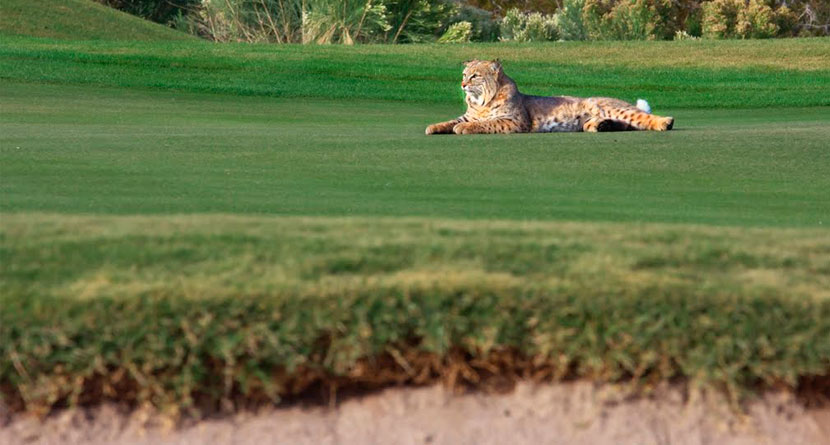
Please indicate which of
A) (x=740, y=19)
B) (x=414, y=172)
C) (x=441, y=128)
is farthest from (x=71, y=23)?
(x=740, y=19)

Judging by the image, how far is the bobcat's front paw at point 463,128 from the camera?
12.6 m

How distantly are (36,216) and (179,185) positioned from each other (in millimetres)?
2065

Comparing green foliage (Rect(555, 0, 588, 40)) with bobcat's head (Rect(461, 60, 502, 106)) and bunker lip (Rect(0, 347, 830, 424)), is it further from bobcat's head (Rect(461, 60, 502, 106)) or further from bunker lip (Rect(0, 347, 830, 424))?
bunker lip (Rect(0, 347, 830, 424))

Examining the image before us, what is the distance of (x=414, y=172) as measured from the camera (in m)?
8.79

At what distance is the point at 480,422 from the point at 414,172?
442cm

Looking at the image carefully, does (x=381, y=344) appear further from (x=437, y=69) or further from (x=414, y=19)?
(x=414, y=19)

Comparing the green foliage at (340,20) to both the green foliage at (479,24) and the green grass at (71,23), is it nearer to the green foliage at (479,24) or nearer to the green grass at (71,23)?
the green grass at (71,23)

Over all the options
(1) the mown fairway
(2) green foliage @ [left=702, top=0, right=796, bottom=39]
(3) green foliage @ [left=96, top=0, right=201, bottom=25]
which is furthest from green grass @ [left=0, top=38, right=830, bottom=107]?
(2) green foliage @ [left=702, top=0, right=796, bottom=39]

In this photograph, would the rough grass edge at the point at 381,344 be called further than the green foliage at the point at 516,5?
No

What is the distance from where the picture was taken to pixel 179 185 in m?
7.75

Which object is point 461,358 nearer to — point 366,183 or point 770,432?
point 770,432

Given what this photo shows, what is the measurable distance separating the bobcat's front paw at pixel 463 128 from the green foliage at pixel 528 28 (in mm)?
24793

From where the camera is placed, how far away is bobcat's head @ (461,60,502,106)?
43.5 feet

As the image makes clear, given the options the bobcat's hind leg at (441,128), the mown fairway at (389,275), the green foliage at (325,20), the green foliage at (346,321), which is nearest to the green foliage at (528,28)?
the green foliage at (325,20)
